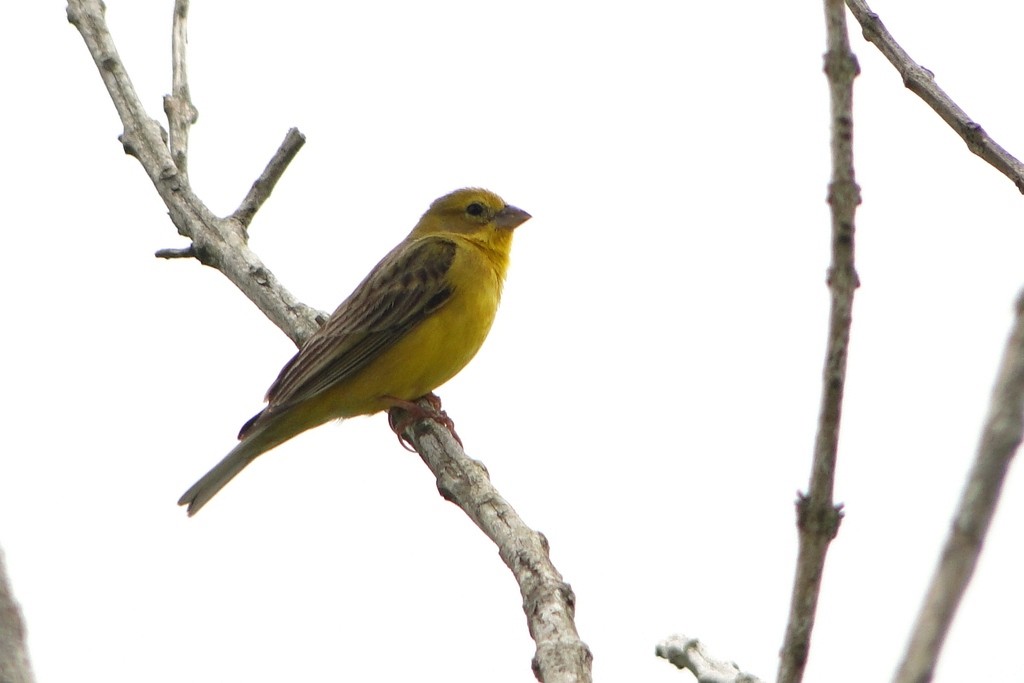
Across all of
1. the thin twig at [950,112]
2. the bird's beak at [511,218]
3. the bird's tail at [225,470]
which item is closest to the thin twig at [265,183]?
the bird's tail at [225,470]

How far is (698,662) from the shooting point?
267cm

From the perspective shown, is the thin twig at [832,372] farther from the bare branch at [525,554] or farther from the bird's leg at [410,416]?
the bird's leg at [410,416]

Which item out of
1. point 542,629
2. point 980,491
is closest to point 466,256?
point 542,629

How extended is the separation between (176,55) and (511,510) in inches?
131

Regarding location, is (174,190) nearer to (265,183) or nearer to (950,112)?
(265,183)

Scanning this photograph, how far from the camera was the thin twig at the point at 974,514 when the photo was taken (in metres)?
1.32

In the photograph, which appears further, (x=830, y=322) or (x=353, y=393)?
(x=353, y=393)

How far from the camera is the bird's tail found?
644 centimetres

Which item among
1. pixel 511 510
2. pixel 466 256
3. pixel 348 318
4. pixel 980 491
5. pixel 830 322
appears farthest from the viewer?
pixel 466 256

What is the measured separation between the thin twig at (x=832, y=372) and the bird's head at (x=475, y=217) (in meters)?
6.02

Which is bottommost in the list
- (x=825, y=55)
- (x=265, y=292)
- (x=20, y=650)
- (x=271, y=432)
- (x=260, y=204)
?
(x=20, y=650)

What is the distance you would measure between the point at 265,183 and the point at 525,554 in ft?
10.1

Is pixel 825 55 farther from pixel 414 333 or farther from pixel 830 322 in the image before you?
pixel 414 333

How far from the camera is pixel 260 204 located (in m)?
6.50
